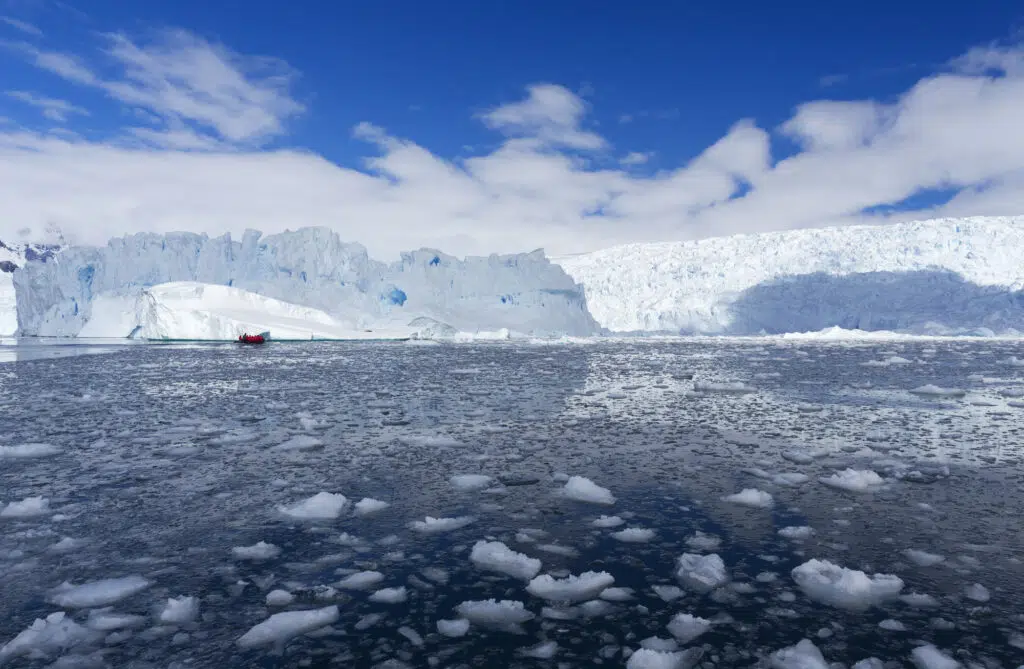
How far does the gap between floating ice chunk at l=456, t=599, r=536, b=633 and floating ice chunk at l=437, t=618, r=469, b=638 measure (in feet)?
0.27

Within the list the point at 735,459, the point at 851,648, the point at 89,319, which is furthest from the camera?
the point at 89,319

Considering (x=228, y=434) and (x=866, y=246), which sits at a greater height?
(x=866, y=246)

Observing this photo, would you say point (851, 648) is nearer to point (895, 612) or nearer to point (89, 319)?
point (895, 612)

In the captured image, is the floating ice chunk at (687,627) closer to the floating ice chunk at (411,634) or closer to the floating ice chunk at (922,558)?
the floating ice chunk at (411,634)

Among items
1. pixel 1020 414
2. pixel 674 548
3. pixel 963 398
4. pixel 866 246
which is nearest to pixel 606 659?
pixel 674 548

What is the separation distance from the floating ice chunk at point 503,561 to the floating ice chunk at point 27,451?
787cm

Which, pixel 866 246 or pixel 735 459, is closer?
pixel 735 459

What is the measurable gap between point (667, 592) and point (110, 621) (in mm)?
4226

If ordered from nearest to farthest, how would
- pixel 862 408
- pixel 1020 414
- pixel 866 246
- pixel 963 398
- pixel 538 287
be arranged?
pixel 1020 414, pixel 862 408, pixel 963 398, pixel 538 287, pixel 866 246

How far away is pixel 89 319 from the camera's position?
66562mm

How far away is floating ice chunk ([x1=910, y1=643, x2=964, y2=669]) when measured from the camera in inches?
159

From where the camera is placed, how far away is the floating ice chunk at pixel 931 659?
4039mm

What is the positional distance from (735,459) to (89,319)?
7441cm

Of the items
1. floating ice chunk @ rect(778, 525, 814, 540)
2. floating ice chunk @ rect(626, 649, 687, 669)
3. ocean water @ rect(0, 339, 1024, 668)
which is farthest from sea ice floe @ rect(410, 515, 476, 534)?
floating ice chunk @ rect(778, 525, 814, 540)
